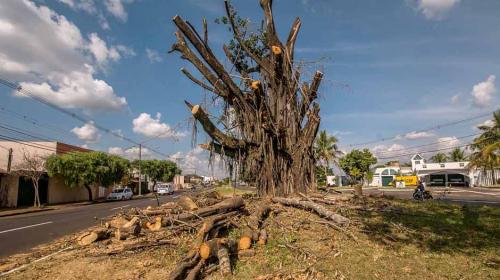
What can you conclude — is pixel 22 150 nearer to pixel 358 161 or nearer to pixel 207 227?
pixel 207 227

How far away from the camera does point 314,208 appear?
9383 mm

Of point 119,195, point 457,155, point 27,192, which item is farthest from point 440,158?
point 27,192

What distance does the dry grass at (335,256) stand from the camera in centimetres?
593

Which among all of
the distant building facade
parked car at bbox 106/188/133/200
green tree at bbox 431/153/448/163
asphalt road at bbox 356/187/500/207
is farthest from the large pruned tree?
green tree at bbox 431/153/448/163

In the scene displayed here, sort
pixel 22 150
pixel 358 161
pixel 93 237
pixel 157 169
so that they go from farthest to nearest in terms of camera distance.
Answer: pixel 157 169 → pixel 358 161 → pixel 22 150 → pixel 93 237

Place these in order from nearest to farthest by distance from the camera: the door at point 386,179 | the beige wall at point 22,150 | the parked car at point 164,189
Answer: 1. the beige wall at point 22,150
2. the parked car at point 164,189
3. the door at point 386,179

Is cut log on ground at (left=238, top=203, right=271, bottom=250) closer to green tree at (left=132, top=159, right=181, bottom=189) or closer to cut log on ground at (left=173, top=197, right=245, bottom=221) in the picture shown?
cut log on ground at (left=173, top=197, right=245, bottom=221)

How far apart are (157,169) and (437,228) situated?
6924cm

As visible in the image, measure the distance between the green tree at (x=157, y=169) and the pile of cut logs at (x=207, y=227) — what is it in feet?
208

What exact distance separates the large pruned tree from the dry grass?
263 centimetres

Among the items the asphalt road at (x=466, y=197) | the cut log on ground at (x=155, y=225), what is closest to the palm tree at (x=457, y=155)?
the asphalt road at (x=466, y=197)

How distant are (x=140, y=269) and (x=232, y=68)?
7.40 metres

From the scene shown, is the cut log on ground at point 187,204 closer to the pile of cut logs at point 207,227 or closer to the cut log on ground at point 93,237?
the pile of cut logs at point 207,227

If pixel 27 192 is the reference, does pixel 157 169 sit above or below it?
above
